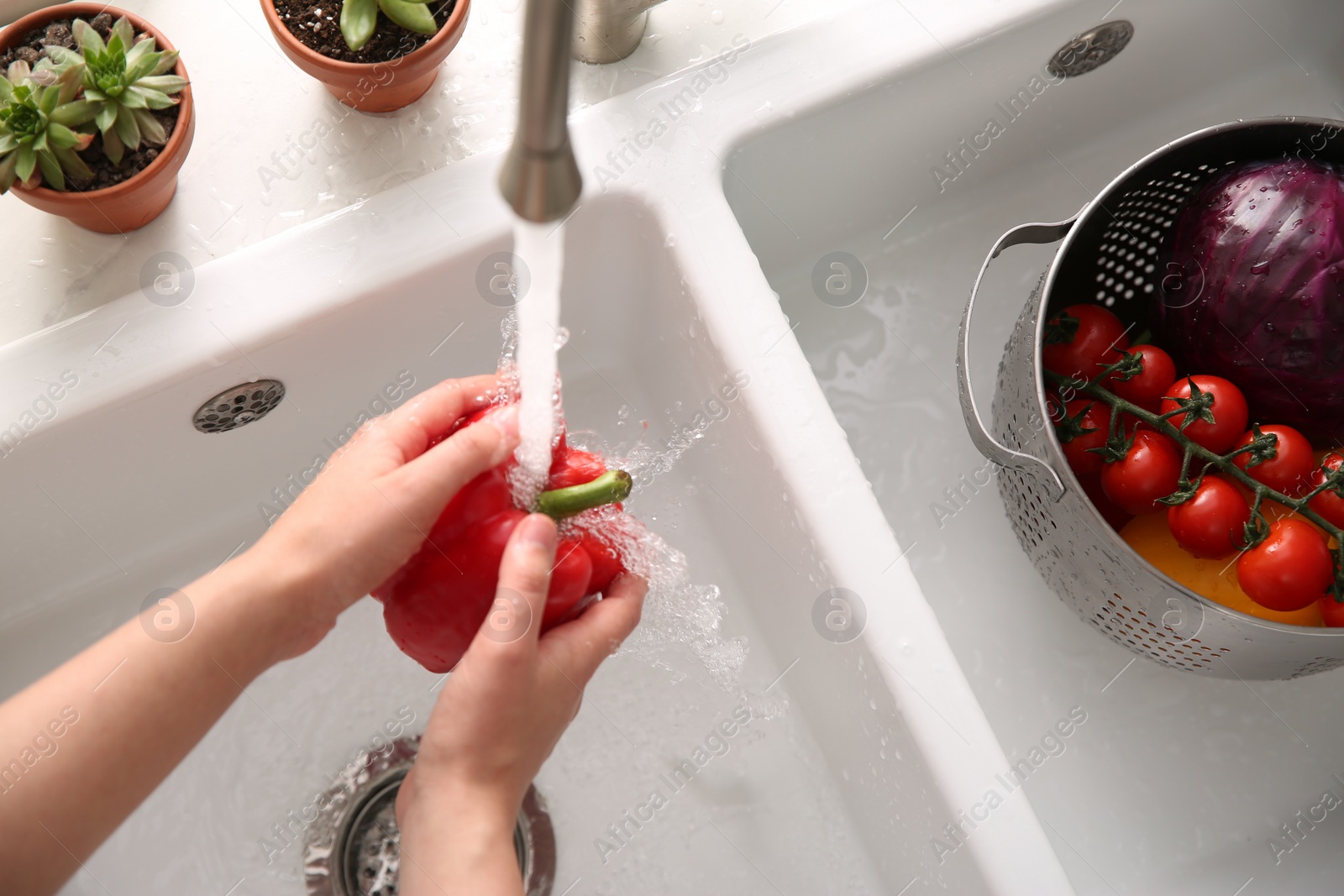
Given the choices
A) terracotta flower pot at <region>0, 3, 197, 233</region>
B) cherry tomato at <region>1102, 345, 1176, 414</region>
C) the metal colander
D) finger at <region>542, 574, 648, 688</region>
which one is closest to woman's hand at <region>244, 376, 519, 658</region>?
finger at <region>542, 574, 648, 688</region>

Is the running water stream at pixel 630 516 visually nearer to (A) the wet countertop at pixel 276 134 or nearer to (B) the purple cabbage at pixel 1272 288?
(A) the wet countertop at pixel 276 134

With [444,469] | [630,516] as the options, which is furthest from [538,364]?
[630,516]

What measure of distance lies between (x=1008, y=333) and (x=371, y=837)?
2.28ft

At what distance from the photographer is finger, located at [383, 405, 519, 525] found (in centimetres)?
58

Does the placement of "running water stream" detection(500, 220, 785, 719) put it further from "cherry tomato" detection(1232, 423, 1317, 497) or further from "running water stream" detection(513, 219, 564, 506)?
"cherry tomato" detection(1232, 423, 1317, 497)

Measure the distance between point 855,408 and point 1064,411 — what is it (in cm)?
21

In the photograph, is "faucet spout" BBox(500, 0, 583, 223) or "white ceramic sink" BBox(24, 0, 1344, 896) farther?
"white ceramic sink" BBox(24, 0, 1344, 896)

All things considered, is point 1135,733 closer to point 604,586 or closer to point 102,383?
point 604,586

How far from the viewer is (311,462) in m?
0.83

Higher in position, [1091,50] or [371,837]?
[1091,50]

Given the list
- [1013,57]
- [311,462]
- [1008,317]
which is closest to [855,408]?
[1008,317]

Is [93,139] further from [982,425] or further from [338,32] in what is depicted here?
[982,425]

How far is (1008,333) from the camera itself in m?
0.92

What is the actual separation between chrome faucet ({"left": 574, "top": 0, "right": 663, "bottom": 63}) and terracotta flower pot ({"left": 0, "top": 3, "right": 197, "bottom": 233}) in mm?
273
